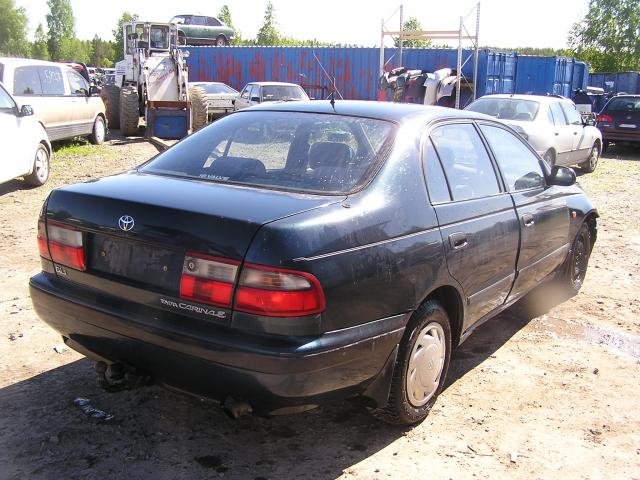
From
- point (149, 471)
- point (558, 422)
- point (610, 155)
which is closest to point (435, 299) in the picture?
point (558, 422)

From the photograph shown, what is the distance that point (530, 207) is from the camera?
4.26 metres

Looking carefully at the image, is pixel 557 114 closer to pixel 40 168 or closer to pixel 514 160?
pixel 514 160

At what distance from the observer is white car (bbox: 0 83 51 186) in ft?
27.6

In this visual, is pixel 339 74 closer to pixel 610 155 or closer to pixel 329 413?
pixel 610 155

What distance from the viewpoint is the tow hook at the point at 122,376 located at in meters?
2.89

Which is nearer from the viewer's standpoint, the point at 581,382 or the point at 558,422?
the point at 558,422

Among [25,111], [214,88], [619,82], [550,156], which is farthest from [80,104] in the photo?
[619,82]

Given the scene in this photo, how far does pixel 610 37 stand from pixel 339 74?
23727mm

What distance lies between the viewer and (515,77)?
2189 centimetres

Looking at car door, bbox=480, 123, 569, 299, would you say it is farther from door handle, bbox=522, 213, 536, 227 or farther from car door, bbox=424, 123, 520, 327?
car door, bbox=424, 123, 520, 327

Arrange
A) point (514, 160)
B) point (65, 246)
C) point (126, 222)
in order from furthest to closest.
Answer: point (514, 160)
point (65, 246)
point (126, 222)

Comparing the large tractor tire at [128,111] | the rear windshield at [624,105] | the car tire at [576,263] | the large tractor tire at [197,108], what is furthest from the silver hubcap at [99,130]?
the rear windshield at [624,105]

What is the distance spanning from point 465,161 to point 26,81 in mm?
10477

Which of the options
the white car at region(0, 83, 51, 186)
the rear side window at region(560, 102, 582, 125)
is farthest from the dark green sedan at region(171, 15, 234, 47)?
the white car at region(0, 83, 51, 186)
